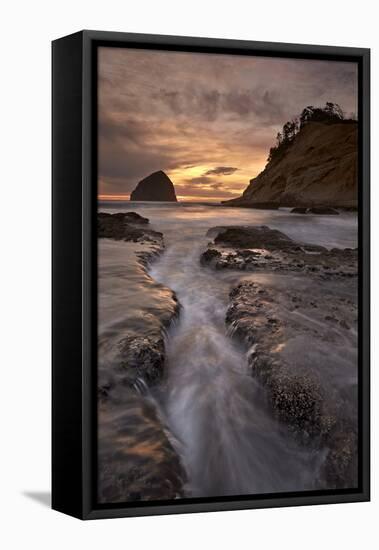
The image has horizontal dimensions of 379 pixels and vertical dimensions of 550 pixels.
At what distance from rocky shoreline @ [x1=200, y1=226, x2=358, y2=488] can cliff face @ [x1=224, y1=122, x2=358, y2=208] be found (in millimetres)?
295

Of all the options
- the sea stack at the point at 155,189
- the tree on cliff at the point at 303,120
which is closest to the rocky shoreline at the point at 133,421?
the sea stack at the point at 155,189

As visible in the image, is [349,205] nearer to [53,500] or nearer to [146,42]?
[146,42]

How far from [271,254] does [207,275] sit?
399 millimetres

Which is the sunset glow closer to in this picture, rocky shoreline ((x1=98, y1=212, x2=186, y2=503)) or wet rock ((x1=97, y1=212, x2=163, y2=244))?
wet rock ((x1=97, y1=212, x2=163, y2=244))

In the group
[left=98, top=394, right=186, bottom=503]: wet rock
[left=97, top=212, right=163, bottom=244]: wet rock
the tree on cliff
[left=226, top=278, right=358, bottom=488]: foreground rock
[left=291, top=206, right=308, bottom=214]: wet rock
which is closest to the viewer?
[left=98, top=394, right=186, bottom=503]: wet rock

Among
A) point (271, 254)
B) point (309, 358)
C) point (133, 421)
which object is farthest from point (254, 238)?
point (133, 421)

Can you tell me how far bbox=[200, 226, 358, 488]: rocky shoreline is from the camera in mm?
7207

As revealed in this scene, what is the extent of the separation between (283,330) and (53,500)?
1610mm

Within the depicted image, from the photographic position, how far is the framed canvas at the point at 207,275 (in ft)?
22.4

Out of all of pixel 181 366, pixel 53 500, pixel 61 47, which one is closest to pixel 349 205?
pixel 181 366

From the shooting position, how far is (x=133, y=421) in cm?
679

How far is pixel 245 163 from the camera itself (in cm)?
738

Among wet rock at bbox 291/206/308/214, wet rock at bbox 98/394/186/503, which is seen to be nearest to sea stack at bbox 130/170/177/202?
wet rock at bbox 291/206/308/214

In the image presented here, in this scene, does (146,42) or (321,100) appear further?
(321,100)
